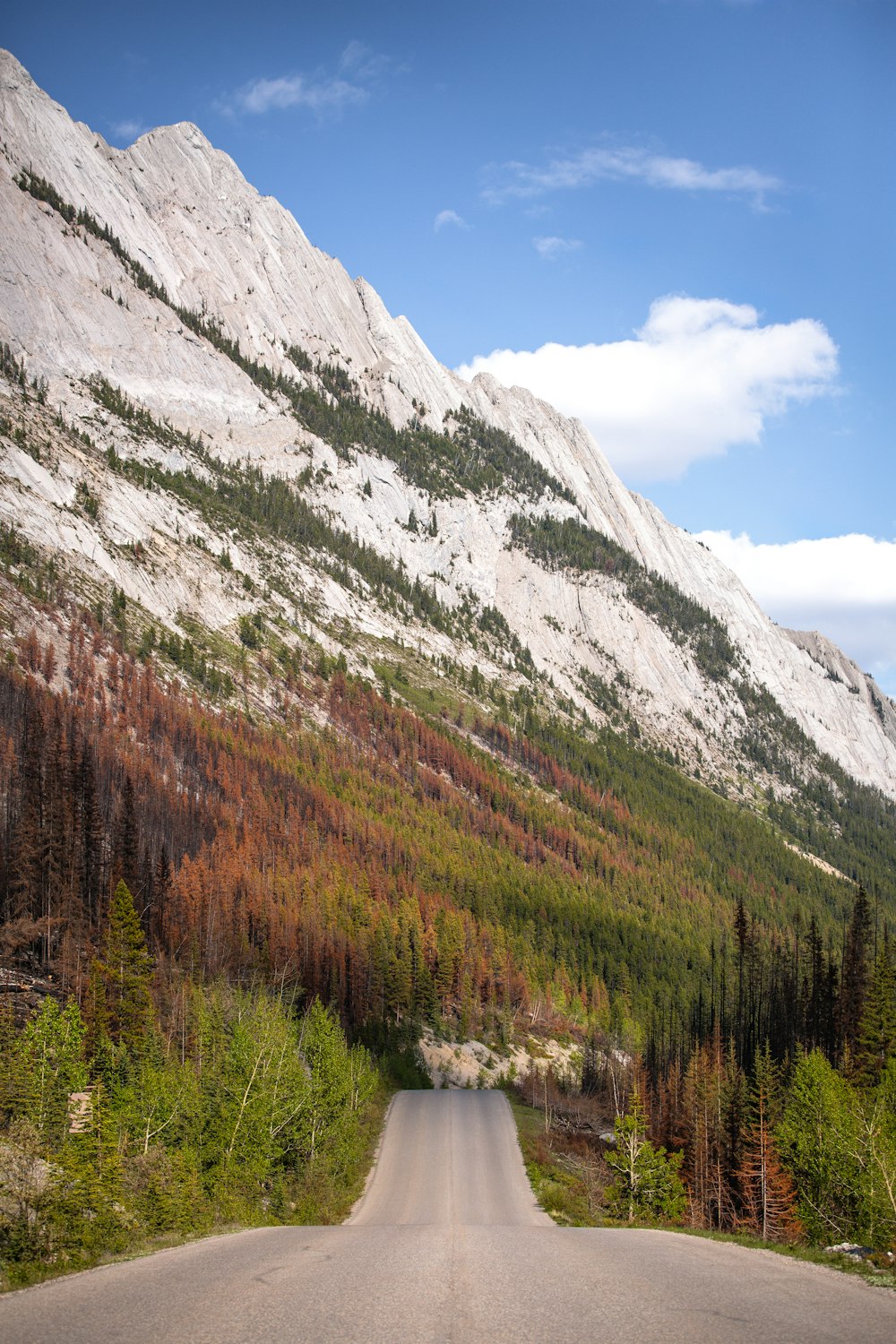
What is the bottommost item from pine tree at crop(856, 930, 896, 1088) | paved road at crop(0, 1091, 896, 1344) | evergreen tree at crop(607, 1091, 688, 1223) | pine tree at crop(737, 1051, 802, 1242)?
pine tree at crop(737, 1051, 802, 1242)

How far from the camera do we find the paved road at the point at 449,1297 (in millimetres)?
11781

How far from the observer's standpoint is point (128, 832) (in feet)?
239

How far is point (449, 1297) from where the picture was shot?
1416 centimetres

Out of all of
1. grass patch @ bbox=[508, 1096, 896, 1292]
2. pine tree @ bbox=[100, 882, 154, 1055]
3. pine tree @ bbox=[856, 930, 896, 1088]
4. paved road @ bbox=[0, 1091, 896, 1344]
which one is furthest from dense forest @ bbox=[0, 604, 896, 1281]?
grass patch @ bbox=[508, 1096, 896, 1292]

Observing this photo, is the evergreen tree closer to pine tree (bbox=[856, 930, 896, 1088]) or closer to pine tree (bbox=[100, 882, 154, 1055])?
pine tree (bbox=[856, 930, 896, 1088])

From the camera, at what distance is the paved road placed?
38.7 feet

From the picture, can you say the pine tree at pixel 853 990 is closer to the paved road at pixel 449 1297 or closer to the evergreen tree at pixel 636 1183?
the evergreen tree at pixel 636 1183

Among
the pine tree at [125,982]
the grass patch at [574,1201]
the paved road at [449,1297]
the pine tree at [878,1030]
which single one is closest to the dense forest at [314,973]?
the pine tree at [125,982]

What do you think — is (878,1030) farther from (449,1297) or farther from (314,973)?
(449,1297)

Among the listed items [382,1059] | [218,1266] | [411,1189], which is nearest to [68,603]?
[382,1059]

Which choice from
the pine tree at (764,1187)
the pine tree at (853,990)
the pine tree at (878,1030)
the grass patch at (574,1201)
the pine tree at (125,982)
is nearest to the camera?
the grass patch at (574,1201)

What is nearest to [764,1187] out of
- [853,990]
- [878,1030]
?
[878,1030]

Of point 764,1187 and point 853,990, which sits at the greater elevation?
point 853,990

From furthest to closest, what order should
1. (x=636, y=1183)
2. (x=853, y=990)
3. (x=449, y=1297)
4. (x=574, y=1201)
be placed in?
(x=853, y=990) → (x=636, y=1183) → (x=574, y=1201) → (x=449, y=1297)
